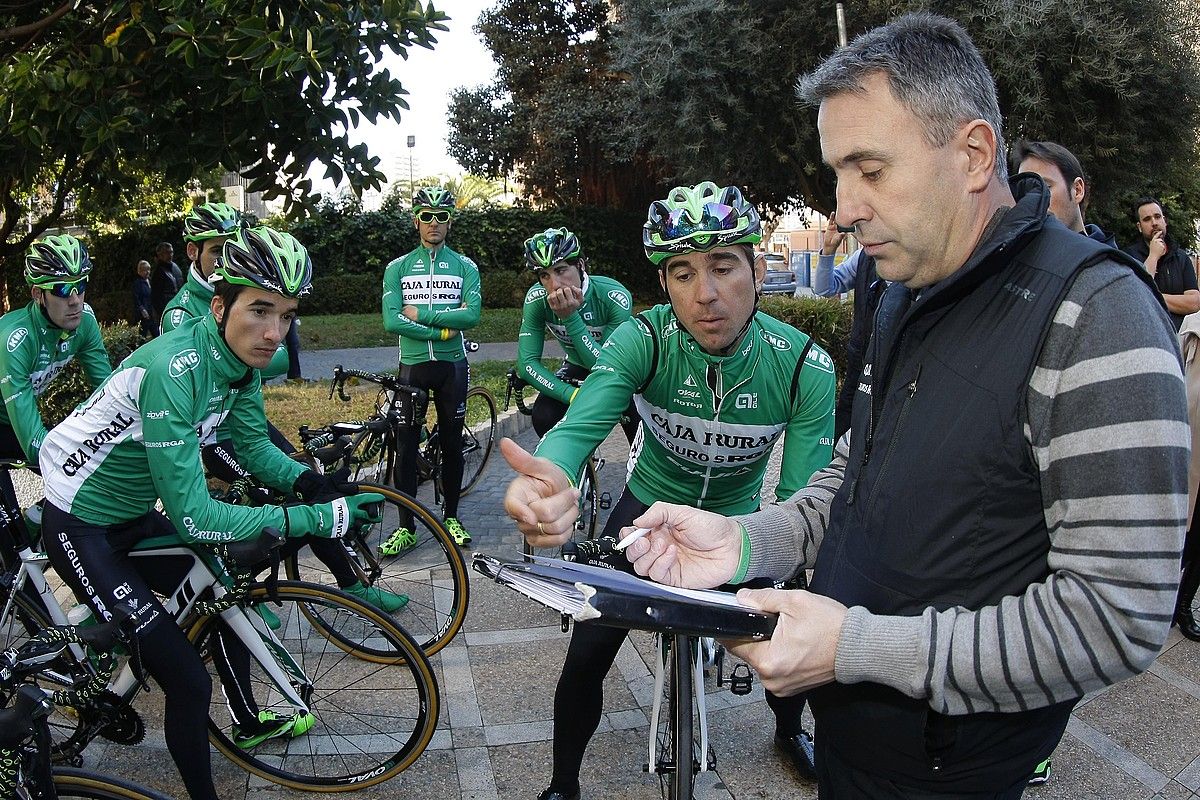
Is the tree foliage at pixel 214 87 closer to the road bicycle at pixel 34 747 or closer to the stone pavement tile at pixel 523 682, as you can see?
the stone pavement tile at pixel 523 682

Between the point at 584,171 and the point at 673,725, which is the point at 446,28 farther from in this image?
the point at 584,171

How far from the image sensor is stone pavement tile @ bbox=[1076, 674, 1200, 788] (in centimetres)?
389

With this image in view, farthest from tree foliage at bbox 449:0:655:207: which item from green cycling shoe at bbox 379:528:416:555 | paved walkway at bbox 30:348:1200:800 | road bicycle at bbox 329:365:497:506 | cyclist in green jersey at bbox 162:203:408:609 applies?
paved walkway at bbox 30:348:1200:800

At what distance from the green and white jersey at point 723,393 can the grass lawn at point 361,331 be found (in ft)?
49.7

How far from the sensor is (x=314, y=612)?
4273 mm

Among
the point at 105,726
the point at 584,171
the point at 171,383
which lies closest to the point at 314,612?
the point at 105,726

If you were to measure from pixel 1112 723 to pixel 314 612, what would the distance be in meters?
3.78

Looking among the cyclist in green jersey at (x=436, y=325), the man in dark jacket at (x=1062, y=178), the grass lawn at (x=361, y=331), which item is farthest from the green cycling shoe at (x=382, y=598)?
the grass lawn at (x=361, y=331)

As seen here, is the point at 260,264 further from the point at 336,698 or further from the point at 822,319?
the point at 822,319

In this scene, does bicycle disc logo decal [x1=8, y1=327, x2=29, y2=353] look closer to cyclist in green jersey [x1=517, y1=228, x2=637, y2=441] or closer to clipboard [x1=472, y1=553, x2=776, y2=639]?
cyclist in green jersey [x1=517, y1=228, x2=637, y2=441]

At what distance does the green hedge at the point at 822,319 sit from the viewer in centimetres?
1212

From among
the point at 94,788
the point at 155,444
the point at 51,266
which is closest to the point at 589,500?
the point at 51,266

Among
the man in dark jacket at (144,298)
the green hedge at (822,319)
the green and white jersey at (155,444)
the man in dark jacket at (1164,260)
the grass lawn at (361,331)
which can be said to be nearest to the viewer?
the green and white jersey at (155,444)

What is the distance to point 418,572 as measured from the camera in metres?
5.56
